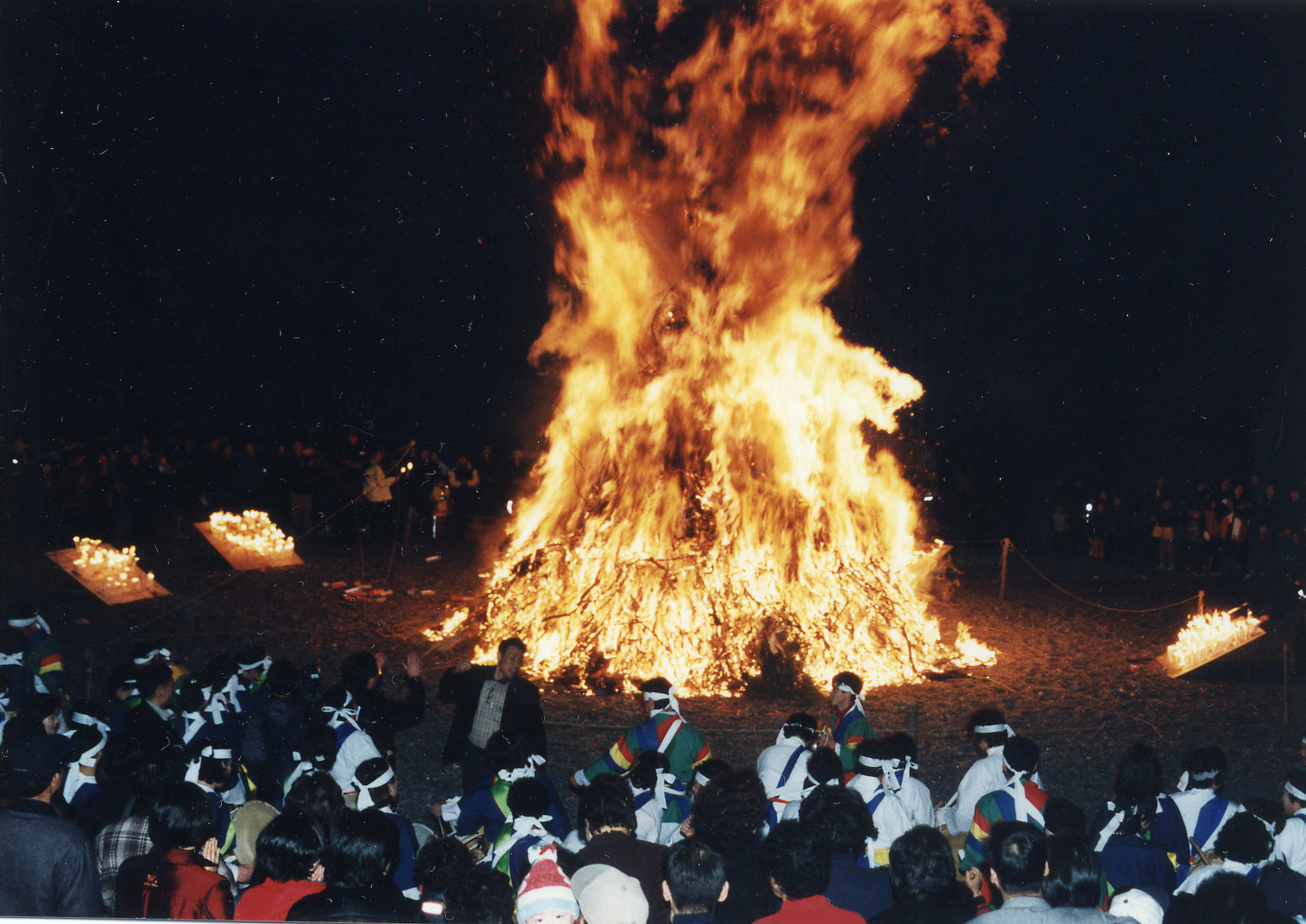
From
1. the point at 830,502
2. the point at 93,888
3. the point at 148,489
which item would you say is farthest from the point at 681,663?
the point at 148,489

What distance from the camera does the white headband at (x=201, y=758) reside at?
441cm

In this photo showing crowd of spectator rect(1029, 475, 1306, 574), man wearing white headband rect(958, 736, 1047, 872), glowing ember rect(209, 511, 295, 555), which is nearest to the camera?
man wearing white headband rect(958, 736, 1047, 872)

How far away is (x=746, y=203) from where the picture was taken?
11.0 metres

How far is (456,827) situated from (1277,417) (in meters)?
23.7

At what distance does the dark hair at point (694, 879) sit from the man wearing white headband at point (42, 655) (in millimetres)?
5119

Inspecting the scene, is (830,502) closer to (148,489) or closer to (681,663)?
(681,663)

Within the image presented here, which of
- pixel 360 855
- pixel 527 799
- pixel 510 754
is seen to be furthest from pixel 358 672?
pixel 360 855

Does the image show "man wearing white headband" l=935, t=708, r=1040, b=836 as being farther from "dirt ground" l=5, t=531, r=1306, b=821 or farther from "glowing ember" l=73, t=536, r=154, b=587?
"glowing ember" l=73, t=536, r=154, b=587

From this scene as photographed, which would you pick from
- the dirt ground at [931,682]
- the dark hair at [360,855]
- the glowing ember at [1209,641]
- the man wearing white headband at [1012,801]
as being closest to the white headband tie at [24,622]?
the dirt ground at [931,682]

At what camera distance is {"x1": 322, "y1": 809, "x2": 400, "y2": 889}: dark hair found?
3424 millimetres

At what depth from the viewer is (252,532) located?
15461 millimetres

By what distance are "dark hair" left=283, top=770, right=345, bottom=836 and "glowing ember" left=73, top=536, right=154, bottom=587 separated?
10281 millimetres

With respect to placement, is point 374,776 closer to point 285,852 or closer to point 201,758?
point 285,852

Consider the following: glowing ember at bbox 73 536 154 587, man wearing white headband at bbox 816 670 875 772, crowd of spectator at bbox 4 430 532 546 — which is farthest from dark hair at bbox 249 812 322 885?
crowd of spectator at bbox 4 430 532 546
